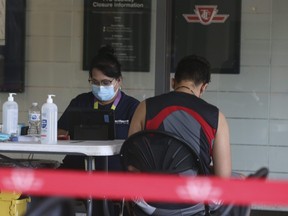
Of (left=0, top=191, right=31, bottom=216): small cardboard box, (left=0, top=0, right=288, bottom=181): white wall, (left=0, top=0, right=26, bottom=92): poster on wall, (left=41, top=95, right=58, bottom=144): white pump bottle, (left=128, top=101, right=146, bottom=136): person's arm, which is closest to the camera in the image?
(left=128, top=101, right=146, bottom=136): person's arm

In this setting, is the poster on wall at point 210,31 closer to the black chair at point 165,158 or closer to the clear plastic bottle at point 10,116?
the clear plastic bottle at point 10,116

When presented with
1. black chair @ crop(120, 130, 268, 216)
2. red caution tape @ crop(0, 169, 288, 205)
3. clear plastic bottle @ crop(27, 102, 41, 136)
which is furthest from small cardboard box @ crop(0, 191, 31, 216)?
red caution tape @ crop(0, 169, 288, 205)

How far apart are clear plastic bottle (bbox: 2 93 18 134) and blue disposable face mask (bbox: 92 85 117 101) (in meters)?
0.53

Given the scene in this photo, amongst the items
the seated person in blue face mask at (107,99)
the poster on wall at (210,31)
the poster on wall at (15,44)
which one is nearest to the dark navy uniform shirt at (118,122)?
the seated person in blue face mask at (107,99)

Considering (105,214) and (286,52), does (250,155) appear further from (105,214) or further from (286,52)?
(105,214)

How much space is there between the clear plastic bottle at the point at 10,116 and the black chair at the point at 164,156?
2.81 feet

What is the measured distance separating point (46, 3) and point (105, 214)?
9.57 ft

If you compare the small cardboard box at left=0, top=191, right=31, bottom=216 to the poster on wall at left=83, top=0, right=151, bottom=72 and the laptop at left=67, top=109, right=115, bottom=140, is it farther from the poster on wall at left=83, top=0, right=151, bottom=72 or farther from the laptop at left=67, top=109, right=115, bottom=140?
the poster on wall at left=83, top=0, right=151, bottom=72

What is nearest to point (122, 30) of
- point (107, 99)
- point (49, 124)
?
point (107, 99)

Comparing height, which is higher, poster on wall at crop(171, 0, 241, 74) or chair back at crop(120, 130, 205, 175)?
poster on wall at crop(171, 0, 241, 74)

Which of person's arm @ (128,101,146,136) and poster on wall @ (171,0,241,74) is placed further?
poster on wall @ (171,0,241,74)

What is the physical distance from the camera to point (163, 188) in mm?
1609

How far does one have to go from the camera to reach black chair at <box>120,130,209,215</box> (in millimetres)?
2668

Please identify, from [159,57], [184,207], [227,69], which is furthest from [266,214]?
[184,207]
